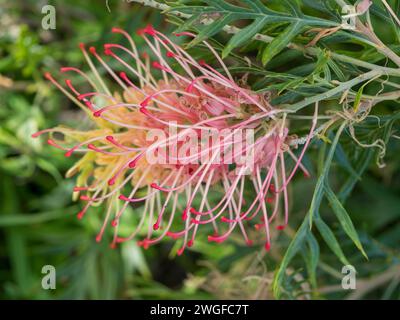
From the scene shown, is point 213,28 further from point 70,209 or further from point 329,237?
point 70,209

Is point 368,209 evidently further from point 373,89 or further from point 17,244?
point 17,244

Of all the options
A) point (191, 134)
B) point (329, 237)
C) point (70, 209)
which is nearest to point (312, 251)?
point (329, 237)

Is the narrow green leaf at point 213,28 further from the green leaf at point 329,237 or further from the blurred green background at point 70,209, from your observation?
the blurred green background at point 70,209

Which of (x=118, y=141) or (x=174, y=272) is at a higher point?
(x=118, y=141)

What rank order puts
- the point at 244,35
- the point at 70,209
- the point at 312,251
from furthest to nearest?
1. the point at 70,209
2. the point at 312,251
3. the point at 244,35

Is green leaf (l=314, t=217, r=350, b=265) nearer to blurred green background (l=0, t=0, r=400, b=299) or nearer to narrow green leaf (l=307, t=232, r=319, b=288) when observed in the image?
narrow green leaf (l=307, t=232, r=319, b=288)

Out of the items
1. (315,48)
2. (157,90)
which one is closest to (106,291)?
(157,90)
